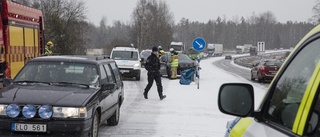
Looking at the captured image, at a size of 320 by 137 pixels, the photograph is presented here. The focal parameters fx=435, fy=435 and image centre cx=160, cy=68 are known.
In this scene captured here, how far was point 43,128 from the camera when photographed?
20.8 feet

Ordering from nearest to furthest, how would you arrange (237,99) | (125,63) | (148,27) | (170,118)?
(237,99) < (170,118) < (125,63) < (148,27)

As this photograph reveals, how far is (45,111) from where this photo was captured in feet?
20.8

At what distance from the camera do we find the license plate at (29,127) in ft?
20.8

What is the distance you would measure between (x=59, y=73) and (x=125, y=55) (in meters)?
17.0

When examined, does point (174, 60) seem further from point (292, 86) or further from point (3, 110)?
point (292, 86)

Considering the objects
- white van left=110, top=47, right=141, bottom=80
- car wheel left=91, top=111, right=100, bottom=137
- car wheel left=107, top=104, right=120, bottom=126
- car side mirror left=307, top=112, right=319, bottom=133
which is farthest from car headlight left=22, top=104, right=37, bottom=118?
white van left=110, top=47, right=141, bottom=80

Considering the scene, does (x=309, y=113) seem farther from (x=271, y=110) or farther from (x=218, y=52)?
(x=218, y=52)

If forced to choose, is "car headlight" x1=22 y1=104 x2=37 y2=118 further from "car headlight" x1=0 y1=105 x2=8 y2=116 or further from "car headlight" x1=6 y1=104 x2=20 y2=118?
"car headlight" x1=0 y1=105 x2=8 y2=116

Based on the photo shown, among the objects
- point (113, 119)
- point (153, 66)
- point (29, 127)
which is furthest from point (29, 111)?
point (153, 66)

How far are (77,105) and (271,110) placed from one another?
14.0 ft

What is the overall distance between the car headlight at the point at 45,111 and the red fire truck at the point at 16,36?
524 cm

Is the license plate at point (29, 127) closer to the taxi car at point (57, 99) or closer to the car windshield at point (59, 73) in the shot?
the taxi car at point (57, 99)

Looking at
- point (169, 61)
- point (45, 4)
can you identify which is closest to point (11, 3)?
point (169, 61)

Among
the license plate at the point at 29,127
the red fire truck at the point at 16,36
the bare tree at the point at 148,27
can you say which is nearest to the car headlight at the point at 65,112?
the license plate at the point at 29,127
